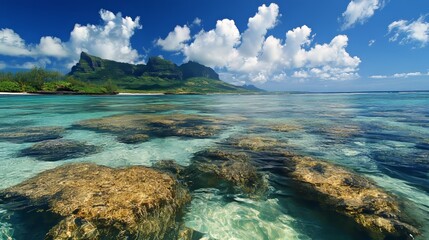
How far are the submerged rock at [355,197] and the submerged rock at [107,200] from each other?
246 inches

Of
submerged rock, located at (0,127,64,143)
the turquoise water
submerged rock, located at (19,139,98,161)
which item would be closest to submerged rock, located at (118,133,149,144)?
the turquoise water

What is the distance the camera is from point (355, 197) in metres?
10.3

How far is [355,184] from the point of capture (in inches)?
447

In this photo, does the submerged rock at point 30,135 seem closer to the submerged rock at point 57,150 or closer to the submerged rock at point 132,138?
the submerged rock at point 57,150

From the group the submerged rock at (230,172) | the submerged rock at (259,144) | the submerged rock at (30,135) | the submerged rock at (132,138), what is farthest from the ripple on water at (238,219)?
the submerged rock at (30,135)

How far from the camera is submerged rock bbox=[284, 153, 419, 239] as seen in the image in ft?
27.2

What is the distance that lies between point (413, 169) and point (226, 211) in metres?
12.4

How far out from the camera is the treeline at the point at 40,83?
141 meters

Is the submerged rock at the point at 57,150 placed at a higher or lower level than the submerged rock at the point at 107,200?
lower

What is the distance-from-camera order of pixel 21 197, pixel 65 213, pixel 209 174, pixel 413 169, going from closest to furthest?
pixel 65 213, pixel 21 197, pixel 209 174, pixel 413 169

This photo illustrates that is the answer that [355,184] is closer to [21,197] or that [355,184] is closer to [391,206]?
[391,206]

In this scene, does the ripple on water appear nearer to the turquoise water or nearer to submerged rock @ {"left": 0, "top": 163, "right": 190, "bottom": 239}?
the turquoise water

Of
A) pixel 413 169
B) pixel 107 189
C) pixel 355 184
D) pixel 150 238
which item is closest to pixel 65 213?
pixel 107 189

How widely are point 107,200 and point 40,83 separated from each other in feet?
601
